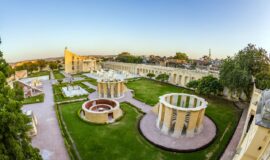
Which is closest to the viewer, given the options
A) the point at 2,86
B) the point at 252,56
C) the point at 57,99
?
the point at 2,86

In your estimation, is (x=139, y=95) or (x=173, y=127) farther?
(x=139, y=95)

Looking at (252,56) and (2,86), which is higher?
(252,56)

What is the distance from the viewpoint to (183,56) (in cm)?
8119

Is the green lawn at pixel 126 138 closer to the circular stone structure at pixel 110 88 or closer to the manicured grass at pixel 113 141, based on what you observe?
the manicured grass at pixel 113 141

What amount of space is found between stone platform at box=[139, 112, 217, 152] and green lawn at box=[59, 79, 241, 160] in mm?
Result: 477

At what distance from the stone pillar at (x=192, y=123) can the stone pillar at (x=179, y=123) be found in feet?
2.52

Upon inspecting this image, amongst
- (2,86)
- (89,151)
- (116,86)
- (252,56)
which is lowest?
(89,151)

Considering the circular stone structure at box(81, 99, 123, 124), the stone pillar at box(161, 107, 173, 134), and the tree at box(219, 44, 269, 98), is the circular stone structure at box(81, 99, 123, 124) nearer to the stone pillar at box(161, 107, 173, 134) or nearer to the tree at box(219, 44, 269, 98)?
the stone pillar at box(161, 107, 173, 134)

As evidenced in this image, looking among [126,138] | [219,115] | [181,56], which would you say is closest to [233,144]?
[219,115]

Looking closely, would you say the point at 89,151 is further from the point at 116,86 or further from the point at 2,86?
the point at 116,86

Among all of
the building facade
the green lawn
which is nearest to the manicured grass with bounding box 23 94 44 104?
the green lawn

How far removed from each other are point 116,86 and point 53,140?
48.0 ft

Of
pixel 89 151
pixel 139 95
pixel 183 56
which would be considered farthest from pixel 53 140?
pixel 183 56

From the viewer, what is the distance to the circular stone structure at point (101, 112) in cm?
1891
